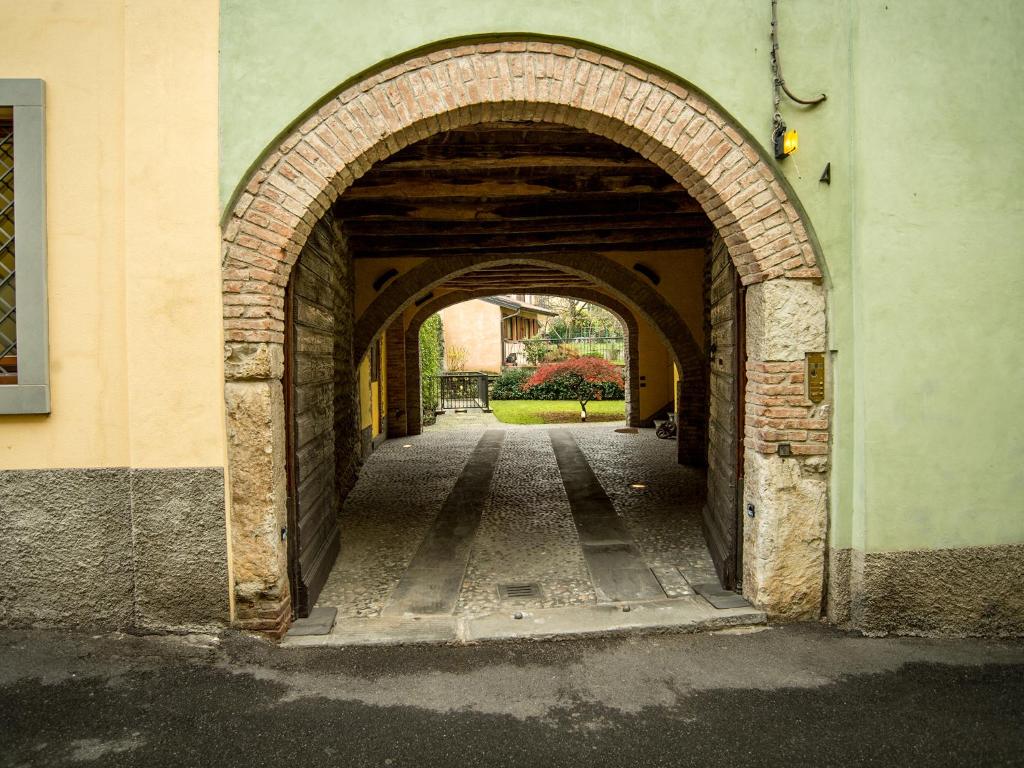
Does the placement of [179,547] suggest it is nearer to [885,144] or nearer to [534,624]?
[534,624]

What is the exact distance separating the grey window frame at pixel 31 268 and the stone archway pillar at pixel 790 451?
415 centimetres

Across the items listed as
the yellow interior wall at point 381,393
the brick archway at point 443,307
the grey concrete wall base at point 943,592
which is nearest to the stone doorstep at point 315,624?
the grey concrete wall base at point 943,592

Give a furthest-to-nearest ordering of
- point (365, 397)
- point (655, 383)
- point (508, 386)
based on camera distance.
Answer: point (508, 386) → point (655, 383) → point (365, 397)

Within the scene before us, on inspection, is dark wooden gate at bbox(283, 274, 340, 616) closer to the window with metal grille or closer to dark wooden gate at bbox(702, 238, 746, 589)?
the window with metal grille

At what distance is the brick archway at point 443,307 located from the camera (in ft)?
41.4

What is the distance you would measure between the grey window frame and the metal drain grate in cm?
303

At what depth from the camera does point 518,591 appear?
434cm

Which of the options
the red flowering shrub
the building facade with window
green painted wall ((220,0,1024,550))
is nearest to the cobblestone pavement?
the building facade with window

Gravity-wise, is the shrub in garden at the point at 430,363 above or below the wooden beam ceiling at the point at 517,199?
below

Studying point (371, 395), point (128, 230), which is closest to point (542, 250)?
point (371, 395)

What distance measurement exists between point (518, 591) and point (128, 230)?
333 cm

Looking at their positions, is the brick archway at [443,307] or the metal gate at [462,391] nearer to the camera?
the brick archway at [443,307]

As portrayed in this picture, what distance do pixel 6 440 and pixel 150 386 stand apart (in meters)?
0.89

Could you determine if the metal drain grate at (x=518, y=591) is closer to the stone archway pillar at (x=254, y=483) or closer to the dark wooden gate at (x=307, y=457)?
the dark wooden gate at (x=307, y=457)
